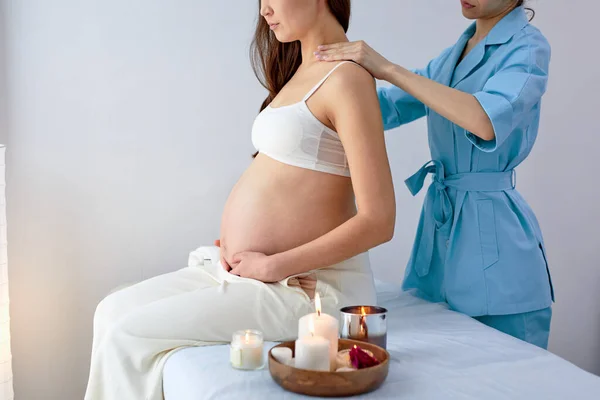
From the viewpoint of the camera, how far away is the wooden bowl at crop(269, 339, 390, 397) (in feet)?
4.15

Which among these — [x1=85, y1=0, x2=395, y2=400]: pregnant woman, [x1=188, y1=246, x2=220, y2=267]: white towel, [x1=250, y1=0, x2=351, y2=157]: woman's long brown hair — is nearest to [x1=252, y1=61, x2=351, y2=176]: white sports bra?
[x1=85, y1=0, x2=395, y2=400]: pregnant woman

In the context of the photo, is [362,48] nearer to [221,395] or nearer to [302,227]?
[302,227]

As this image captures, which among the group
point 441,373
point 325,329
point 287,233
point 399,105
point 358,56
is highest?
point 358,56

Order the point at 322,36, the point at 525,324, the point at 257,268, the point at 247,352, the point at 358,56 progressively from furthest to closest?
1. the point at 525,324
2. the point at 322,36
3. the point at 358,56
4. the point at 257,268
5. the point at 247,352

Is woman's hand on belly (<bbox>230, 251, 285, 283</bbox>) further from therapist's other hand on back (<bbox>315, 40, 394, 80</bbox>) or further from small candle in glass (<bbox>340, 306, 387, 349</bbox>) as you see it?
therapist's other hand on back (<bbox>315, 40, 394, 80</bbox>)

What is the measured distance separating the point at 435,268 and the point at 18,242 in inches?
55.6

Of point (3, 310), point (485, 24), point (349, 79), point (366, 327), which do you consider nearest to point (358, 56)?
point (349, 79)

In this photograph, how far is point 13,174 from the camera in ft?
8.19

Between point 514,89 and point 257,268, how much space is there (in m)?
0.75

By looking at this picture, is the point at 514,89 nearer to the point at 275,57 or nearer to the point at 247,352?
the point at 275,57

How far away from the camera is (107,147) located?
2.58 m

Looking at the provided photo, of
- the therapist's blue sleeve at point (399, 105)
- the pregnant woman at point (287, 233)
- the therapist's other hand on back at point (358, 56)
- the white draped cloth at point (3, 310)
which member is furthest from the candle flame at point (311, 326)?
the white draped cloth at point (3, 310)

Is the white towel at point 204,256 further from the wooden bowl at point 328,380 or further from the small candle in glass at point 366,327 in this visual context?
the wooden bowl at point 328,380

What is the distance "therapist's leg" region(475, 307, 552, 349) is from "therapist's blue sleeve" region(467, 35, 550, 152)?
1.58 ft
